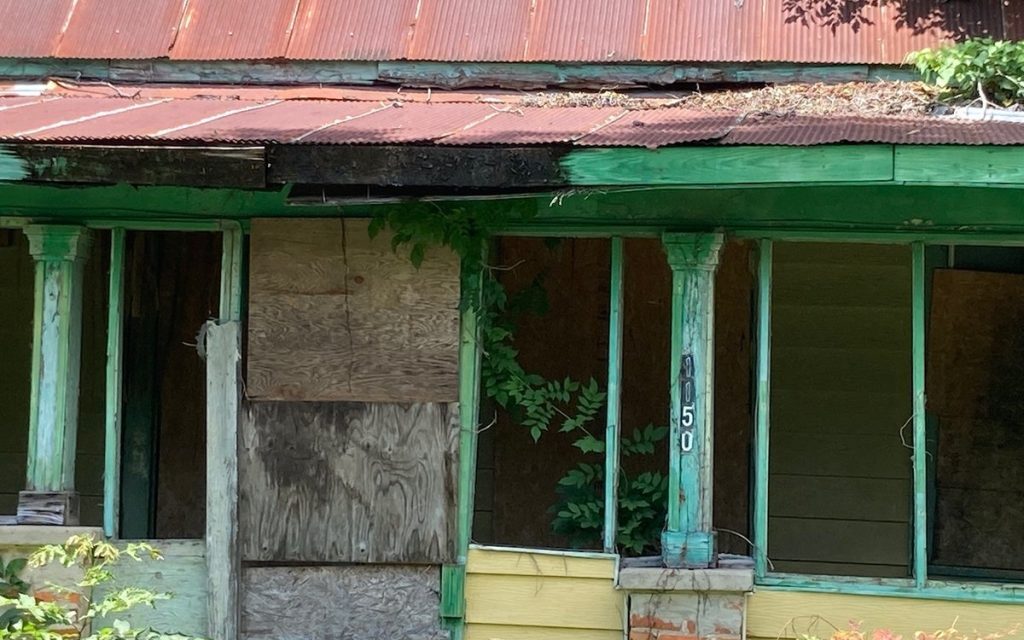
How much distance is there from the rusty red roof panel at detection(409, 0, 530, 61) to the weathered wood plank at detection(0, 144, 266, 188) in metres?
1.58

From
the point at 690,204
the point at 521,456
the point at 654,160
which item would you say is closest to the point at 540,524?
the point at 521,456

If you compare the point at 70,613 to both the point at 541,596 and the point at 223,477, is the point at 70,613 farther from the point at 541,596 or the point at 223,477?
the point at 541,596

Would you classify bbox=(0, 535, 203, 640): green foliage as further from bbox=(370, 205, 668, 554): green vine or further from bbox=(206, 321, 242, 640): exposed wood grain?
bbox=(370, 205, 668, 554): green vine

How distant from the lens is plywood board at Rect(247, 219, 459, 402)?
595 cm

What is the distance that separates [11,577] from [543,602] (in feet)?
7.36

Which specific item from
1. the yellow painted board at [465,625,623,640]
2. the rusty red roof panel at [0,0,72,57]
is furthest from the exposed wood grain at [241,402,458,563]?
the rusty red roof panel at [0,0,72,57]

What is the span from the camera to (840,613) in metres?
5.80

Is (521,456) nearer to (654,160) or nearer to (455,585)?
(455,585)

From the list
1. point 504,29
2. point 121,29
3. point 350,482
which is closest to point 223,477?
point 350,482

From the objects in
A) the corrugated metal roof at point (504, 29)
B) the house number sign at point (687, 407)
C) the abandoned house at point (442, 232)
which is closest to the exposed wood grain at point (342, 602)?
the abandoned house at point (442, 232)

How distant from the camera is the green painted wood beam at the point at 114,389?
6.18m

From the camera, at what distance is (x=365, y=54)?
21.6ft

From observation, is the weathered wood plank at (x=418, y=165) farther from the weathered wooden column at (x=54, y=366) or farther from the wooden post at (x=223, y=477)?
the weathered wooden column at (x=54, y=366)

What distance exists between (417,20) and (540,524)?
3173mm
